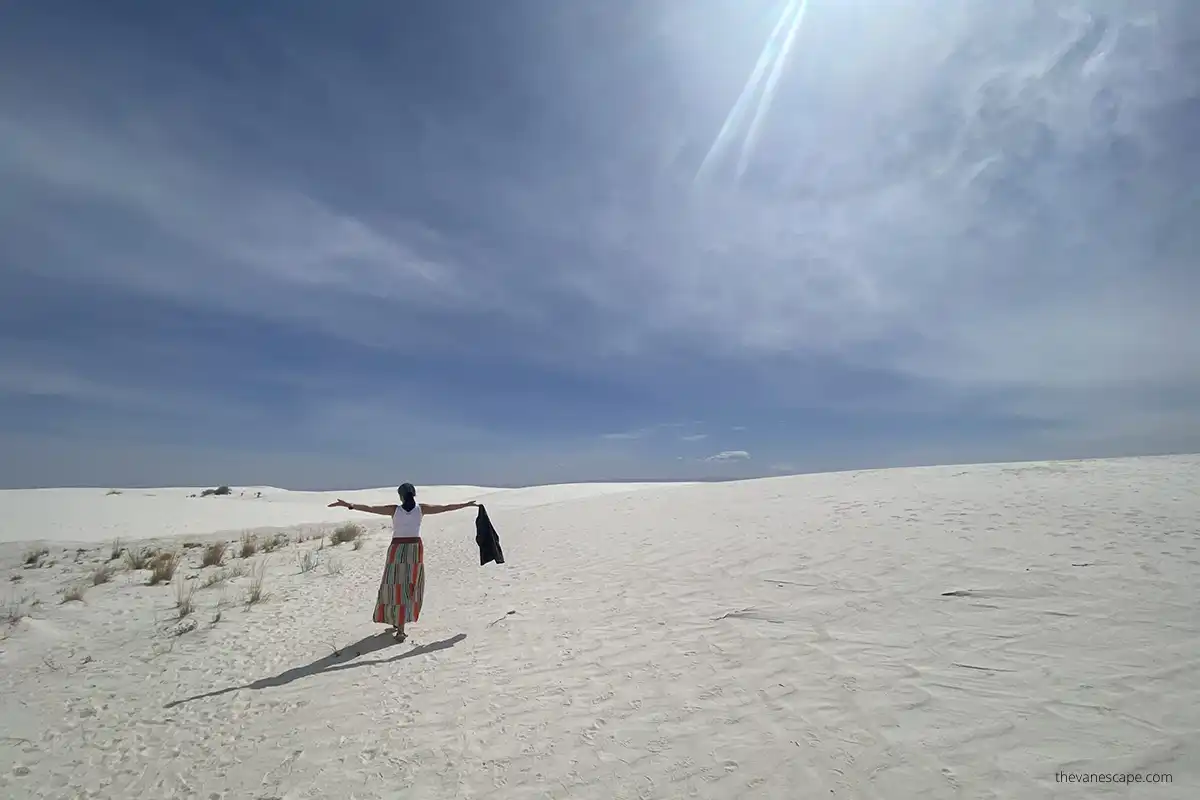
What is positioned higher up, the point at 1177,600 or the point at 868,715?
the point at 1177,600

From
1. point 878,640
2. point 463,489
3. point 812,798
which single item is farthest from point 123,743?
point 463,489

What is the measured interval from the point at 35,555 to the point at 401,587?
14211 mm

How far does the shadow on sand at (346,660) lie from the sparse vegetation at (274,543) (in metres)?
10.5

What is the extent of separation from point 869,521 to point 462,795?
29.6ft

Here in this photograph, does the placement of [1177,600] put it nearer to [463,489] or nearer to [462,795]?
[462,795]

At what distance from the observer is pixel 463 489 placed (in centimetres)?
5406

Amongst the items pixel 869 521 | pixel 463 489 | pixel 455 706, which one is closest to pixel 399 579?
pixel 455 706

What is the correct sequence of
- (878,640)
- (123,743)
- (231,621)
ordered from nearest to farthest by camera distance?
(123,743) < (878,640) < (231,621)

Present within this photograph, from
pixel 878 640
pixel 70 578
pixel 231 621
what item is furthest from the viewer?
pixel 70 578

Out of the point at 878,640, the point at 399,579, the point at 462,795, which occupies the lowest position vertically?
the point at 462,795

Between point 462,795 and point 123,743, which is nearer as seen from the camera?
point 462,795

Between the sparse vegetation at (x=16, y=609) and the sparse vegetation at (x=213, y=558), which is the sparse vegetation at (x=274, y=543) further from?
the sparse vegetation at (x=16, y=609)

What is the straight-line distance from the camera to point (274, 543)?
16.1 m
